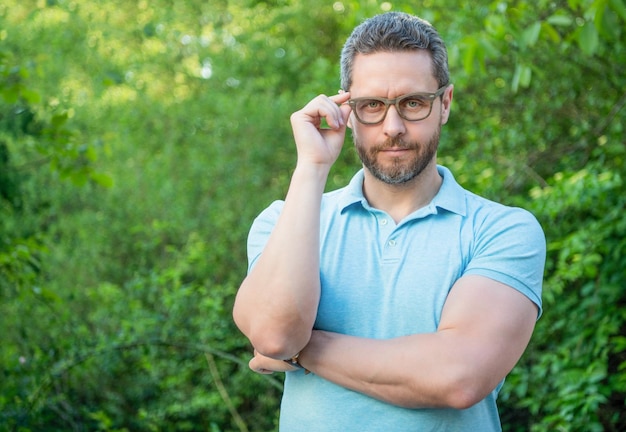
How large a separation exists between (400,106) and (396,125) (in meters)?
0.06

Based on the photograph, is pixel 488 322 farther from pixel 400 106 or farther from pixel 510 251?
pixel 400 106

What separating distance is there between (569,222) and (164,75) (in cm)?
679

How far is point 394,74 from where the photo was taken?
1953 mm

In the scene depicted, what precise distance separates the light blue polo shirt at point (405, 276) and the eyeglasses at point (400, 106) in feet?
0.75

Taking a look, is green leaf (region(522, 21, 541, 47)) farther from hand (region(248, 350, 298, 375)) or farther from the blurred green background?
hand (region(248, 350, 298, 375))

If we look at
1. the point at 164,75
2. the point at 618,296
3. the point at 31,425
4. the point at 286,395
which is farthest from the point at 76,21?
the point at 286,395

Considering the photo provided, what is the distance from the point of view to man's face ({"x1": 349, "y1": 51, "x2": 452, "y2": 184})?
6.36ft

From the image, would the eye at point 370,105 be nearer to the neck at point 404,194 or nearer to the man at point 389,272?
the man at point 389,272

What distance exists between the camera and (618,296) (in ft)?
12.8

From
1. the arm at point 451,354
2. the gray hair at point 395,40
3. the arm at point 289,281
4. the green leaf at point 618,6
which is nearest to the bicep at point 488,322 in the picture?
the arm at point 451,354

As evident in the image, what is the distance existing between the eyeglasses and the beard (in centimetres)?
7

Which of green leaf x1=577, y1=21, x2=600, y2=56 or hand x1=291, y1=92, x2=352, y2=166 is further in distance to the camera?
green leaf x1=577, y1=21, x2=600, y2=56

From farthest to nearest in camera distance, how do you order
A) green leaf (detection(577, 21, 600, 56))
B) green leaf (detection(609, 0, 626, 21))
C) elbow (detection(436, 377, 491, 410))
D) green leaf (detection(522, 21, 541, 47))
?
green leaf (detection(522, 21, 541, 47)), green leaf (detection(577, 21, 600, 56)), green leaf (detection(609, 0, 626, 21)), elbow (detection(436, 377, 491, 410))

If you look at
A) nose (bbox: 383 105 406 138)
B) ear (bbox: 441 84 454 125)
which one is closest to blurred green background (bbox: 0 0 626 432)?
ear (bbox: 441 84 454 125)
